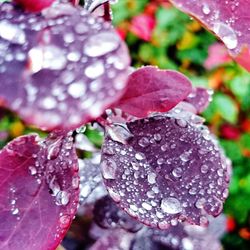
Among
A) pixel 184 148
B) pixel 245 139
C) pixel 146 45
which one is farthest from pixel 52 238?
pixel 146 45

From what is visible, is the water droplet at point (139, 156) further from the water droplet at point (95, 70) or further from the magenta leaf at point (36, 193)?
the water droplet at point (95, 70)

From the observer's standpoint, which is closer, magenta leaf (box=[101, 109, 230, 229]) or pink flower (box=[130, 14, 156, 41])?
magenta leaf (box=[101, 109, 230, 229])

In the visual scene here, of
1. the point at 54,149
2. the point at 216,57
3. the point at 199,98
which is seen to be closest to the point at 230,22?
the point at 54,149

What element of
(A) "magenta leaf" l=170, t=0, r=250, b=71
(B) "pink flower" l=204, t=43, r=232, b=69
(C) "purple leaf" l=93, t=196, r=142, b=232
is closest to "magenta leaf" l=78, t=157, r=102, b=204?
(C) "purple leaf" l=93, t=196, r=142, b=232

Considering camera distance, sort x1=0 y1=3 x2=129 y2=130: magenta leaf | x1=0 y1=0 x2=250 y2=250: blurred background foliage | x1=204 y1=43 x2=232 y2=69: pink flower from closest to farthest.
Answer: x1=0 y1=3 x2=129 y2=130: magenta leaf
x1=0 y1=0 x2=250 y2=250: blurred background foliage
x1=204 y1=43 x2=232 y2=69: pink flower

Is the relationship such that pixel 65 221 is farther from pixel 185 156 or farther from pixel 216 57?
pixel 216 57

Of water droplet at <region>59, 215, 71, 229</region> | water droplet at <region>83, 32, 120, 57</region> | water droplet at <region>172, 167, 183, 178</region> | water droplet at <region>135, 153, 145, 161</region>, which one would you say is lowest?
water droplet at <region>59, 215, 71, 229</region>

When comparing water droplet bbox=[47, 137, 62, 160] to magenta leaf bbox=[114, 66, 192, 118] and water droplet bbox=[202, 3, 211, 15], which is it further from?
water droplet bbox=[202, 3, 211, 15]
